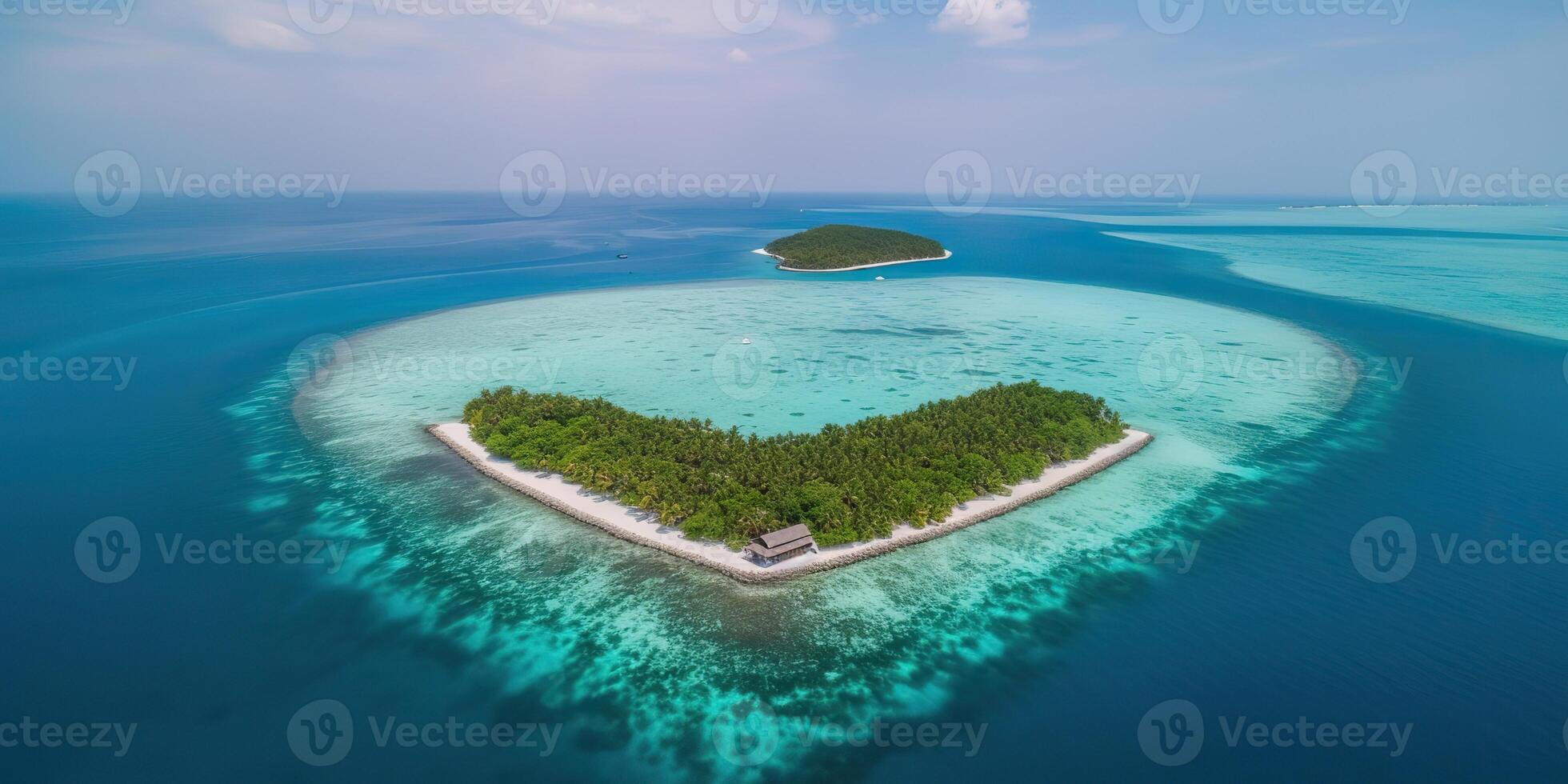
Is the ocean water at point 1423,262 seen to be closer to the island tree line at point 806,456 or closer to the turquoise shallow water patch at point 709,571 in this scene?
the turquoise shallow water patch at point 709,571

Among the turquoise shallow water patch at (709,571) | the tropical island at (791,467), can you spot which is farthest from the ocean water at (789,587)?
the tropical island at (791,467)

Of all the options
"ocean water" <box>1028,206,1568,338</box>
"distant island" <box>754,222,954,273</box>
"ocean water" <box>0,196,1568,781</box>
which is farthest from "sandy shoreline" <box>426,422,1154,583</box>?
"distant island" <box>754,222,954,273</box>

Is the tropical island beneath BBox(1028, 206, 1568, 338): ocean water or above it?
beneath

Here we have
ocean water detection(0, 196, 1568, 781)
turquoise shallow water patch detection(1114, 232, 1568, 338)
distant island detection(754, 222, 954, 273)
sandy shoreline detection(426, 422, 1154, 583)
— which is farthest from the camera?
distant island detection(754, 222, 954, 273)

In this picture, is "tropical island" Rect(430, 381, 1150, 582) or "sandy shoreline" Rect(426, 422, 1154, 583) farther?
"tropical island" Rect(430, 381, 1150, 582)

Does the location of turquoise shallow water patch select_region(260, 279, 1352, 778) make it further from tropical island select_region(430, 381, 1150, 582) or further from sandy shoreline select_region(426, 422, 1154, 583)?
tropical island select_region(430, 381, 1150, 582)

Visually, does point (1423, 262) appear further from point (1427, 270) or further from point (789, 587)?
point (789, 587)
